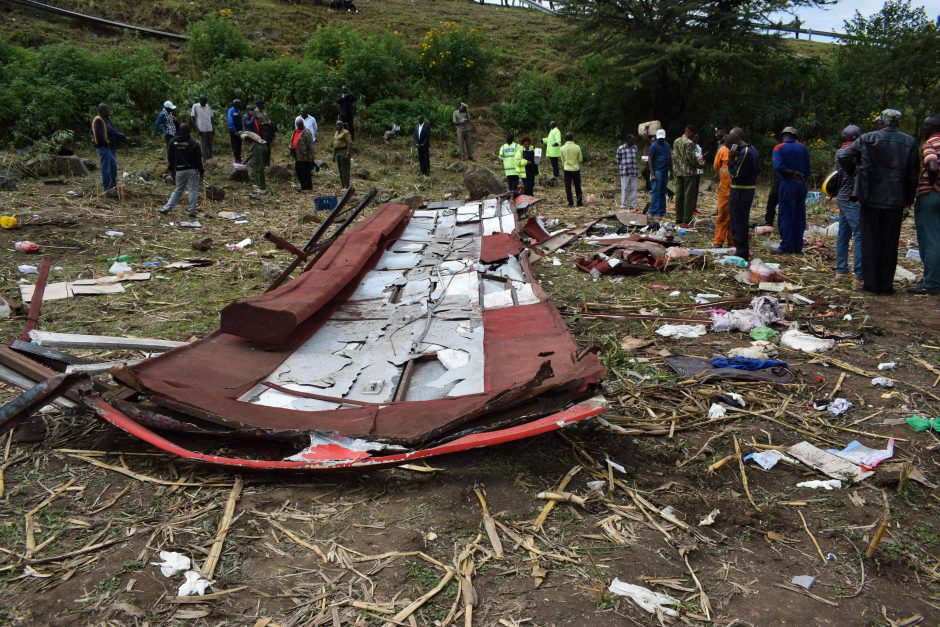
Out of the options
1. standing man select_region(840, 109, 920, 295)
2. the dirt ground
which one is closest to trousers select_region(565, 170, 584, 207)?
standing man select_region(840, 109, 920, 295)

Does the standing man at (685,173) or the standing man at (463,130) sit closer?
the standing man at (685,173)

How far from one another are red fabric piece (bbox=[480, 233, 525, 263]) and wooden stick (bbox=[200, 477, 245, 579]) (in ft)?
14.0

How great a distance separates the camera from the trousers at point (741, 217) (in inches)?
323

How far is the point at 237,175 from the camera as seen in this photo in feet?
44.6

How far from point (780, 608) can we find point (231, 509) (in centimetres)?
239

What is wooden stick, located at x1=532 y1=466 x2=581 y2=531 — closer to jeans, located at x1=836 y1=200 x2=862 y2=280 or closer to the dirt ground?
the dirt ground

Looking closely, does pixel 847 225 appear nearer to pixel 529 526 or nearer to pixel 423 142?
pixel 529 526

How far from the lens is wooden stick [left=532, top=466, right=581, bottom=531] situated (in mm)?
2895

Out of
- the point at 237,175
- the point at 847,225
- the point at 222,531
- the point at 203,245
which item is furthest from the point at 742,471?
the point at 237,175

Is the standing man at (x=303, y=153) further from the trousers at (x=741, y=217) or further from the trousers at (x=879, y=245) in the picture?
the trousers at (x=879, y=245)

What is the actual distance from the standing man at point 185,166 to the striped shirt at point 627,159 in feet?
24.3

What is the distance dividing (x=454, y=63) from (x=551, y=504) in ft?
72.9

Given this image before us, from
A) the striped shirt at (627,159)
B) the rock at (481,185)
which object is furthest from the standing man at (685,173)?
the rock at (481,185)

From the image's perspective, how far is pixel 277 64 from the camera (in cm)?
1966
